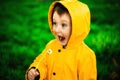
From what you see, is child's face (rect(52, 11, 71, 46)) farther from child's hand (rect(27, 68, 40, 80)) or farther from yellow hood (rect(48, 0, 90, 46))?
child's hand (rect(27, 68, 40, 80))

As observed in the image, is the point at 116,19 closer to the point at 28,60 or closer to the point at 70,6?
the point at 28,60

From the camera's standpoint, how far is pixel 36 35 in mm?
6301

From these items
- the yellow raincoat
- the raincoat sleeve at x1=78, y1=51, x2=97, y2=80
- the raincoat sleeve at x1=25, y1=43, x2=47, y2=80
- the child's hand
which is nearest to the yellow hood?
the yellow raincoat

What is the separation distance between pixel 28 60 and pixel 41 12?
2.86m

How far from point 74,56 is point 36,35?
10.1ft

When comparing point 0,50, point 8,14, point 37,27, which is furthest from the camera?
point 8,14

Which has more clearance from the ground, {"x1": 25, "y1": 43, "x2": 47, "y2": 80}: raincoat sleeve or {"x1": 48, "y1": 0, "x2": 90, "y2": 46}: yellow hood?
{"x1": 48, "y1": 0, "x2": 90, "y2": 46}: yellow hood

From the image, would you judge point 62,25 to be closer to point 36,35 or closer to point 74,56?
point 74,56

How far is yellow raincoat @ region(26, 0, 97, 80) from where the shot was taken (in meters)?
3.20

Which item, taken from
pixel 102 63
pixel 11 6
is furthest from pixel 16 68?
pixel 11 6

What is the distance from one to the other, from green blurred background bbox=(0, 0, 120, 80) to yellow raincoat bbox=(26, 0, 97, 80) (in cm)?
126

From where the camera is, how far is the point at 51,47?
11.5 feet

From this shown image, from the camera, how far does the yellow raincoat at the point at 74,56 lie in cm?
320

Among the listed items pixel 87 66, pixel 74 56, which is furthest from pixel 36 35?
pixel 87 66
